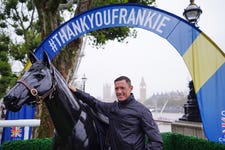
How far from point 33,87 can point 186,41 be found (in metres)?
3.26

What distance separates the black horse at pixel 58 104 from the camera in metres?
2.49

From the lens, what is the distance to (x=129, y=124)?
2.58m

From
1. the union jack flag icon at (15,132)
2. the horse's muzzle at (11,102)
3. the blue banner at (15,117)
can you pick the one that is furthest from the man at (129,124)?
the union jack flag icon at (15,132)

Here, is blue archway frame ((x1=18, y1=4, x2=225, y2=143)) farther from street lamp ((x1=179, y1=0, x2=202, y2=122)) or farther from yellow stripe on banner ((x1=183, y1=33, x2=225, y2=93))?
street lamp ((x1=179, y1=0, x2=202, y2=122))

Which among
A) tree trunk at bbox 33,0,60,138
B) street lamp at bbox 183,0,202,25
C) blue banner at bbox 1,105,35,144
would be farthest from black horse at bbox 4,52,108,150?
street lamp at bbox 183,0,202,25

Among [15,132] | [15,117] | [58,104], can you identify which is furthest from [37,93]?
[15,132]

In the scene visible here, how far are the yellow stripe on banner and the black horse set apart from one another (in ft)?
7.76

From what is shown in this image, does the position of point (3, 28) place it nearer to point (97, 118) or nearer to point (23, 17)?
point (23, 17)

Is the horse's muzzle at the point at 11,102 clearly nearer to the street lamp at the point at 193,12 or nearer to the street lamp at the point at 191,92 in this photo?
the street lamp at the point at 191,92

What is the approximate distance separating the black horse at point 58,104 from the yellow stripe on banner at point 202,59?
7.76 feet

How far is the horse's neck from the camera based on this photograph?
9.16 ft

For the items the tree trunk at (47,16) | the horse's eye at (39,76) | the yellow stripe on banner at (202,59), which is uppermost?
the tree trunk at (47,16)

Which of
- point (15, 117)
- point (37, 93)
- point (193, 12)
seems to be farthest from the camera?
point (193, 12)

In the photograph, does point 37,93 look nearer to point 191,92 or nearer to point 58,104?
point 58,104
